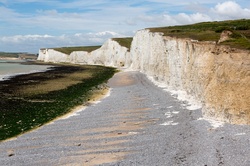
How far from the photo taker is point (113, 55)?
113938mm

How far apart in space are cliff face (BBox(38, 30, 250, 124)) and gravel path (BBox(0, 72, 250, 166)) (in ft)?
4.56

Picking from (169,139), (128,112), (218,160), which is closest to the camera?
(218,160)

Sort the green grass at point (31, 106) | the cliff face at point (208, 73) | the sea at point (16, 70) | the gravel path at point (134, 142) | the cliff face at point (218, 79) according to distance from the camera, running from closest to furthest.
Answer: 1. the gravel path at point (134, 142)
2. the cliff face at point (218, 79)
3. the cliff face at point (208, 73)
4. the green grass at point (31, 106)
5. the sea at point (16, 70)

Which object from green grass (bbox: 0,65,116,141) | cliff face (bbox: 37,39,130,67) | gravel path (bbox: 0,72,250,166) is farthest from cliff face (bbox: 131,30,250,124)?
cliff face (bbox: 37,39,130,67)

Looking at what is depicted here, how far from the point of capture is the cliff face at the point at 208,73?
65.7ft

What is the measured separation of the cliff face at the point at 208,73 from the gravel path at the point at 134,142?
139cm

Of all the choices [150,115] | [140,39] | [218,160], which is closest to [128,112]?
[150,115]

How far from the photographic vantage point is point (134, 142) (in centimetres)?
1864

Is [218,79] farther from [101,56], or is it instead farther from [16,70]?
[101,56]

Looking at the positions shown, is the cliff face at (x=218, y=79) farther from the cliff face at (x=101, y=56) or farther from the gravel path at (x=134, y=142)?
the cliff face at (x=101, y=56)

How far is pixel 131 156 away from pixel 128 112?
1147 cm

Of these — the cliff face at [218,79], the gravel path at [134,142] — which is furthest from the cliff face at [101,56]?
the gravel path at [134,142]

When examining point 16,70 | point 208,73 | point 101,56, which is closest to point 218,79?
point 208,73

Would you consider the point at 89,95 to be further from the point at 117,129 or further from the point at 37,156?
the point at 37,156
